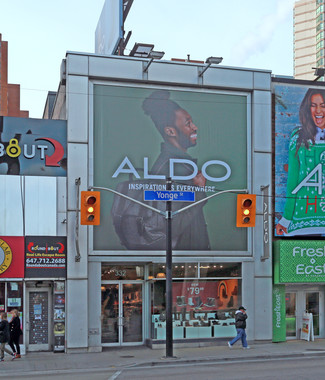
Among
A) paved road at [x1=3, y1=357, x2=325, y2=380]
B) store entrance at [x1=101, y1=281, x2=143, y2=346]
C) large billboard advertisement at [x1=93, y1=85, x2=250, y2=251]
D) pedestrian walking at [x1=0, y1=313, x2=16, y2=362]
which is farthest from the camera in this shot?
store entrance at [x1=101, y1=281, x2=143, y2=346]

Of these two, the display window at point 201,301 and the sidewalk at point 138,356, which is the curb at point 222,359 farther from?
the display window at point 201,301

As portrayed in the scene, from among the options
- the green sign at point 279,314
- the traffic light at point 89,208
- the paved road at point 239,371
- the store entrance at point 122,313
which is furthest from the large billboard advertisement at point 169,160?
the paved road at point 239,371

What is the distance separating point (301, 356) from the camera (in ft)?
71.2

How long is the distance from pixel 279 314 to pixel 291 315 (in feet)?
3.93

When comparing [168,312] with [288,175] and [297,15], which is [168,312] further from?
[297,15]

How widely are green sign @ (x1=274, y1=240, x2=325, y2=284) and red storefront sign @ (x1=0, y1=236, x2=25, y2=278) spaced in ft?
32.9

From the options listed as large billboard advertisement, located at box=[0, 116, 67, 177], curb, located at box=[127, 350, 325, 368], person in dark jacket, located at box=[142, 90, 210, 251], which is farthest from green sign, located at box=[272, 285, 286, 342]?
large billboard advertisement, located at box=[0, 116, 67, 177]

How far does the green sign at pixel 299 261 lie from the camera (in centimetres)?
2481

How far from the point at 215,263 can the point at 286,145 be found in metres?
5.73

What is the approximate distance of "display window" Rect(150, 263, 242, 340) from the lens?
79.3 feet

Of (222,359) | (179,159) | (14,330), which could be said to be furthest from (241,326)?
(14,330)

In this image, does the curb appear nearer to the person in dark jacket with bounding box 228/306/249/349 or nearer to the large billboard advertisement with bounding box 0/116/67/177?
the person in dark jacket with bounding box 228/306/249/349

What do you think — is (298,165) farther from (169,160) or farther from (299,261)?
(169,160)

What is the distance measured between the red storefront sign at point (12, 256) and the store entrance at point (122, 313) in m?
3.37
